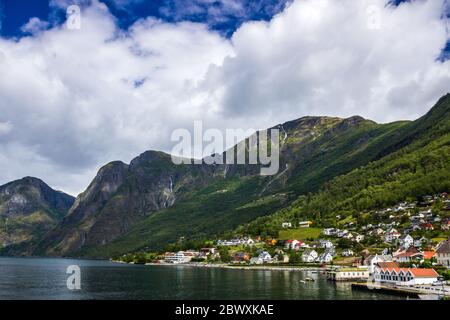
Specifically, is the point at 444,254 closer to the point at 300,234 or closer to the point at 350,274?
the point at 350,274

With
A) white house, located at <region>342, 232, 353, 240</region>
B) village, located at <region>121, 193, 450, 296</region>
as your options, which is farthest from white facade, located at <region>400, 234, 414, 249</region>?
white house, located at <region>342, 232, 353, 240</region>

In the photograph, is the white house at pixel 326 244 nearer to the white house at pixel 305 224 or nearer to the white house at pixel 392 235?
the white house at pixel 392 235

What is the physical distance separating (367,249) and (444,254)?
141 ft

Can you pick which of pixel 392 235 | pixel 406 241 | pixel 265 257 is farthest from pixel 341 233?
pixel 406 241

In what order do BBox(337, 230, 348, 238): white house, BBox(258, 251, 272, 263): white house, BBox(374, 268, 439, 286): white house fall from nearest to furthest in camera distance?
1. BBox(374, 268, 439, 286): white house
2. BBox(258, 251, 272, 263): white house
3. BBox(337, 230, 348, 238): white house

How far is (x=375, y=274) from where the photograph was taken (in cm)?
8544

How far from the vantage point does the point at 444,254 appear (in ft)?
300

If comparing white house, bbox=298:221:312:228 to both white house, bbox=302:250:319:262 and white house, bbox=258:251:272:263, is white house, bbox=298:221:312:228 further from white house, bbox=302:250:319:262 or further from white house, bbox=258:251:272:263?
white house, bbox=302:250:319:262

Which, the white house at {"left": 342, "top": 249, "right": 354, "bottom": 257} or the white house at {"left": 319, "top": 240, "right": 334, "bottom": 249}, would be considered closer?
the white house at {"left": 342, "top": 249, "right": 354, "bottom": 257}

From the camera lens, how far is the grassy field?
6914 inches
